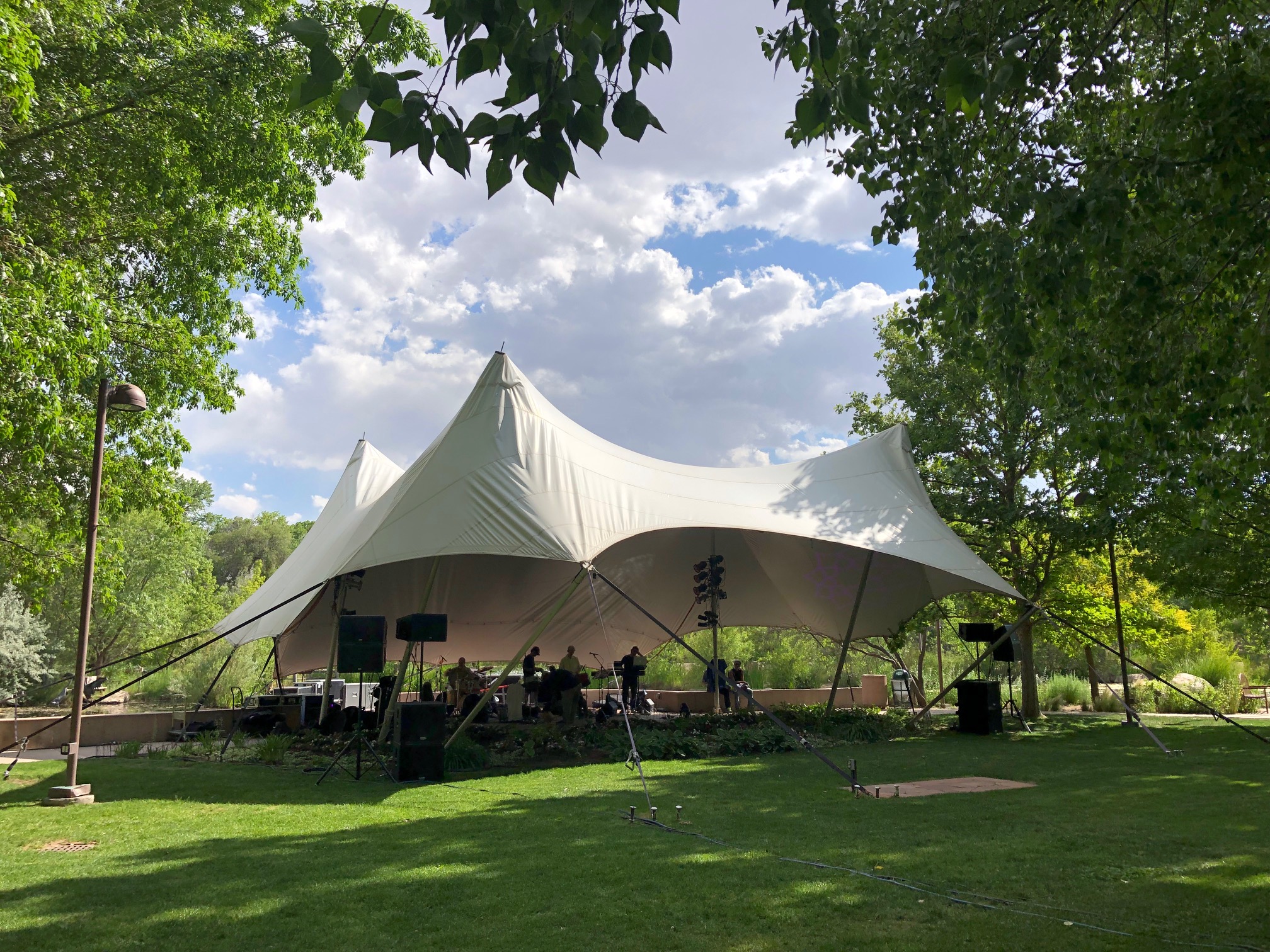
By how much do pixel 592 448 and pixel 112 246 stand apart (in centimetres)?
791

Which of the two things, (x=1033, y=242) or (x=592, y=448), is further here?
(x=592, y=448)

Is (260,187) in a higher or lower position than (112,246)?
higher

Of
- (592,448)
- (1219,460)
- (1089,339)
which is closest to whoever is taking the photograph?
(1089,339)

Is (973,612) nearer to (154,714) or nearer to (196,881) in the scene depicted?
(154,714)

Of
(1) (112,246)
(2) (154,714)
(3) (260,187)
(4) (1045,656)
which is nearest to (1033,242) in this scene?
(3) (260,187)

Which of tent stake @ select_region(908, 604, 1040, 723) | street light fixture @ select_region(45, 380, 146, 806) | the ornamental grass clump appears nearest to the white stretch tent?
tent stake @ select_region(908, 604, 1040, 723)

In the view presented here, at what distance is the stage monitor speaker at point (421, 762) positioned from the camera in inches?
386

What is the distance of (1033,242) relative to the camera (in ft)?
19.7

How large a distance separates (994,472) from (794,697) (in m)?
7.21

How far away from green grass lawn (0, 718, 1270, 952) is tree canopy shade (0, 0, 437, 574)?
495cm

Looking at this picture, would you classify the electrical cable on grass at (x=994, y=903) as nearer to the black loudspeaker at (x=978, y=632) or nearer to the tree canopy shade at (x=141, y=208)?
the tree canopy shade at (x=141, y=208)

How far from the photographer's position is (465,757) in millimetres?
10859

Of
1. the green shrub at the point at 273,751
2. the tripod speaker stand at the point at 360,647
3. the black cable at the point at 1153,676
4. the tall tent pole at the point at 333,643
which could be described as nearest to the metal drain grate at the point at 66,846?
the tripod speaker stand at the point at 360,647

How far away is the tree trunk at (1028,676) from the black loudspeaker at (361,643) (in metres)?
13.6
